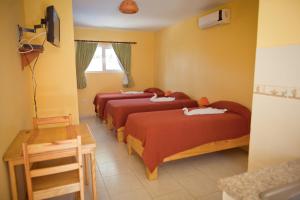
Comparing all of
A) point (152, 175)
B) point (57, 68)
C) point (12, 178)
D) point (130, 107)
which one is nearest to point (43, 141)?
point (12, 178)

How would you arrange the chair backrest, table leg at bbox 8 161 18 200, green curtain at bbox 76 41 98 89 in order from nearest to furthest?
table leg at bbox 8 161 18 200, the chair backrest, green curtain at bbox 76 41 98 89

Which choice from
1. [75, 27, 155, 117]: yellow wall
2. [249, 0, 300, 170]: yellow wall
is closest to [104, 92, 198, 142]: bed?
[75, 27, 155, 117]: yellow wall

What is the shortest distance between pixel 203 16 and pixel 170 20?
1024mm

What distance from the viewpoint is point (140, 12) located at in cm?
405

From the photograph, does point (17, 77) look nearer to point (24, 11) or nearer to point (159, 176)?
point (24, 11)

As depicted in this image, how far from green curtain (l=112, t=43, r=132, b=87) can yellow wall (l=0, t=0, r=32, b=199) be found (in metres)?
3.69

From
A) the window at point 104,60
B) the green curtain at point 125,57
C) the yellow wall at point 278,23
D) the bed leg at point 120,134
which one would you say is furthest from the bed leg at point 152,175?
the window at point 104,60

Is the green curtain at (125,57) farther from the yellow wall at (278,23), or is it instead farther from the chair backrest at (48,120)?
the yellow wall at (278,23)

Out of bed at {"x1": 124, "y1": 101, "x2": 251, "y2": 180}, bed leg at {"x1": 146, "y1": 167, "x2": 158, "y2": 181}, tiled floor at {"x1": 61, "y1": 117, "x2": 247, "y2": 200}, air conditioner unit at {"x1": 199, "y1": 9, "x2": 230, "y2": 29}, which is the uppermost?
air conditioner unit at {"x1": 199, "y1": 9, "x2": 230, "y2": 29}

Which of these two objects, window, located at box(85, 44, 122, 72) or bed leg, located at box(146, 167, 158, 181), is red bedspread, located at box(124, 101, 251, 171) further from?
window, located at box(85, 44, 122, 72)

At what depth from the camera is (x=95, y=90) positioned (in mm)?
5863

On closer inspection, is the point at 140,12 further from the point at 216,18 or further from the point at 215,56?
the point at 215,56

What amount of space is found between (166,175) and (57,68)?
1899 mm

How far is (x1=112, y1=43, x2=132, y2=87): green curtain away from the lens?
586 centimetres
